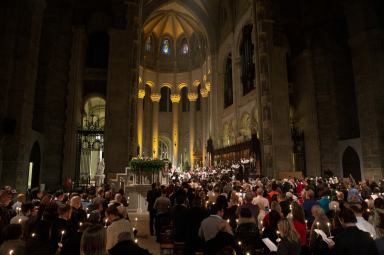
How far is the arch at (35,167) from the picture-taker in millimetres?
17141

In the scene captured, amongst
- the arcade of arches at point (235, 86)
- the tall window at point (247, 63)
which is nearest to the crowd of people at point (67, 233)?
the arcade of arches at point (235, 86)

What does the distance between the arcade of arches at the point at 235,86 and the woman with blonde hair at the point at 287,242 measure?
12.8m

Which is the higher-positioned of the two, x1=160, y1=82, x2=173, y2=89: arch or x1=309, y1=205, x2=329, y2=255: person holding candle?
x1=160, y1=82, x2=173, y2=89: arch

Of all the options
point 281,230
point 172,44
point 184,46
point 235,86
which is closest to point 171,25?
point 172,44

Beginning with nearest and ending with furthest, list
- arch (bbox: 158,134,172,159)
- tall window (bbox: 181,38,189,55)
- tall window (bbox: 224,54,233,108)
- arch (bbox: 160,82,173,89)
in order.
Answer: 1. tall window (bbox: 224,54,233,108)
2. arch (bbox: 160,82,173,89)
3. arch (bbox: 158,134,172,159)
4. tall window (bbox: 181,38,189,55)

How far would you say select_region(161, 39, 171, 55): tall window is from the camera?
4094cm

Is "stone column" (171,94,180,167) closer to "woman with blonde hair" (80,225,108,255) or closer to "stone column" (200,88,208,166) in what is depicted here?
"stone column" (200,88,208,166)

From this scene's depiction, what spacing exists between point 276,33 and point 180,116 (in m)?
21.9

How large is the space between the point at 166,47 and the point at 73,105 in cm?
2398

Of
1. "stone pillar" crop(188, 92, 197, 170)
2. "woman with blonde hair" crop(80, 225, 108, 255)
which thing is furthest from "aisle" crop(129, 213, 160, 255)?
"stone pillar" crop(188, 92, 197, 170)

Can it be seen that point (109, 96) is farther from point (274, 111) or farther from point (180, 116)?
point (180, 116)

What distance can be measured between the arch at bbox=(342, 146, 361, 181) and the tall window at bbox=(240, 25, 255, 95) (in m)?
9.46

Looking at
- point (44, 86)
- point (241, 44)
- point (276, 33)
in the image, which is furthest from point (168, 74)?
point (44, 86)

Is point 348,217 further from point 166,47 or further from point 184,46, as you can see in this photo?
point 184,46
